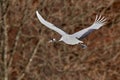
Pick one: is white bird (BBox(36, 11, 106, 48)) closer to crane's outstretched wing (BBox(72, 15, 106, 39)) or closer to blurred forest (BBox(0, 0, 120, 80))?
crane's outstretched wing (BBox(72, 15, 106, 39))

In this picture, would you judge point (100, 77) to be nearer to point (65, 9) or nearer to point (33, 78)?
point (33, 78)

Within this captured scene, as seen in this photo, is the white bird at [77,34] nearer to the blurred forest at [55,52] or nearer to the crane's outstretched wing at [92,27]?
the crane's outstretched wing at [92,27]

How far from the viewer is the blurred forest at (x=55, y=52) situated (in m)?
5.05

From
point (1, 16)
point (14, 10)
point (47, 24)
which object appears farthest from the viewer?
point (14, 10)

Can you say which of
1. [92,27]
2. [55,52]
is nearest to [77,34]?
[92,27]

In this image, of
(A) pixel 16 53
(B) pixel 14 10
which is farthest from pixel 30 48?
(B) pixel 14 10

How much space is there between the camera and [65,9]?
4867 mm

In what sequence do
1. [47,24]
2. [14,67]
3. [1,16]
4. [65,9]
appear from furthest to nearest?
[14,67] → [65,9] → [1,16] → [47,24]

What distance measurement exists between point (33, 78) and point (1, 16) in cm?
163

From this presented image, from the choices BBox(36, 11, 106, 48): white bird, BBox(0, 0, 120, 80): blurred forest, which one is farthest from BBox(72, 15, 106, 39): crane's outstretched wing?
BBox(0, 0, 120, 80): blurred forest

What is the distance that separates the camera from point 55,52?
552cm

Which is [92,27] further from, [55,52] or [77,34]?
[55,52]

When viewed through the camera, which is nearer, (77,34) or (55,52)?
(77,34)

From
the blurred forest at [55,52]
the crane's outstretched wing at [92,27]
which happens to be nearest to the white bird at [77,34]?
the crane's outstretched wing at [92,27]
